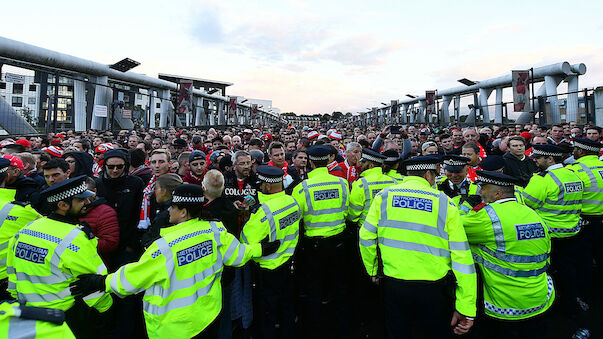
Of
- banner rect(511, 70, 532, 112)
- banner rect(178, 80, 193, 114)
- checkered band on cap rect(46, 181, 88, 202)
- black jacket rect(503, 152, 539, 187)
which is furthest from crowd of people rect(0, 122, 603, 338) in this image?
banner rect(178, 80, 193, 114)

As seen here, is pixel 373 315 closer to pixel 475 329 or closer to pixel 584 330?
pixel 475 329

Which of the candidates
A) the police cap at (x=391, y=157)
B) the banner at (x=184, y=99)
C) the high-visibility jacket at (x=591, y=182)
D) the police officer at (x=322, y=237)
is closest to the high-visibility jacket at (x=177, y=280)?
the police officer at (x=322, y=237)

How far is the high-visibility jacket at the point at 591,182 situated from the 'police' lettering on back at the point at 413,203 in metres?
2.66

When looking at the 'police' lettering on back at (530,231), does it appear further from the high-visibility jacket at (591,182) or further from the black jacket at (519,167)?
the black jacket at (519,167)

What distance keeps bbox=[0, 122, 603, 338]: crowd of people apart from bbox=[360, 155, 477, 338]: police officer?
1 centimetres

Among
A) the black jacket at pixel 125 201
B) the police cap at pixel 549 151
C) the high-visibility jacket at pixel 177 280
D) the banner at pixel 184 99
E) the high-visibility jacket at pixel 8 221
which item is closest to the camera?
the high-visibility jacket at pixel 177 280

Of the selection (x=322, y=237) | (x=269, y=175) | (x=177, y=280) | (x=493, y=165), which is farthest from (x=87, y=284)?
(x=493, y=165)

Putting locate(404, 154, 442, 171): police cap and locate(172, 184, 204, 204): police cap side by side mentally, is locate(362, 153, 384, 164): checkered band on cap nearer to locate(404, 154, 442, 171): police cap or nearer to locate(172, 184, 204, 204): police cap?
locate(404, 154, 442, 171): police cap

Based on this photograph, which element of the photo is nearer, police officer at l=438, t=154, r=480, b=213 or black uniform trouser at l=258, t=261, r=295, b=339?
black uniform trouser at l=258, t=261, r=295, b=339

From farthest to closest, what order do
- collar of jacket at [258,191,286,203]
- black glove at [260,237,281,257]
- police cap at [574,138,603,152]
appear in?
police cap at [574,138,603,152], collar of jacket at [258,191,286,203], black glove at [260,237,281,257]

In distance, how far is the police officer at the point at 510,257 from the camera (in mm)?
2406

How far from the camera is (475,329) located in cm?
292

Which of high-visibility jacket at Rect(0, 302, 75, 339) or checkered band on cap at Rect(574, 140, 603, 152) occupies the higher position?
checkered band on cap at Rect(574, 140, 603, 152)

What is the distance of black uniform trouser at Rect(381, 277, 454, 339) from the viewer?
2453 millimetres
